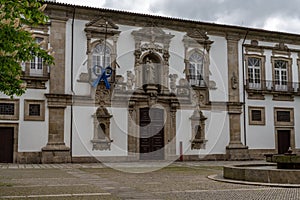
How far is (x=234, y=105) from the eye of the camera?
80.6 ft

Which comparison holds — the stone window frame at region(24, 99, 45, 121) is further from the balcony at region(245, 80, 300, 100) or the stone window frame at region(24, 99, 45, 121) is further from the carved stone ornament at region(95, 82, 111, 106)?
the balcony at region(245, 80, 300, 100)

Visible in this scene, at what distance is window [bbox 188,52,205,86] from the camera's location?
948 inches

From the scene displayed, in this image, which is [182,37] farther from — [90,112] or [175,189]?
[175,189]

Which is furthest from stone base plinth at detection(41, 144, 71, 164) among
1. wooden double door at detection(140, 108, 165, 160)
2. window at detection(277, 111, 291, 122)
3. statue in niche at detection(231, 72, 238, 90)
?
window at detection(277, 111, 291, 122)

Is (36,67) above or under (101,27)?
under

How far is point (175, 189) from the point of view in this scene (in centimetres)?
1019

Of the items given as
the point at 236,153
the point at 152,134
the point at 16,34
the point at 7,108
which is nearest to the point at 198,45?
the point at 152,134

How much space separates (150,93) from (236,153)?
6145 millimetres

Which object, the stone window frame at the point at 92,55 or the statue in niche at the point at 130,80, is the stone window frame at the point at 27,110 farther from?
the statue in niche at the point at 130,80

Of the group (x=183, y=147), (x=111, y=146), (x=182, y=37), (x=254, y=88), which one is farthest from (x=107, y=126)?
(x=254, y=88)

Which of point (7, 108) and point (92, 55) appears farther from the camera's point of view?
point (92, 55)

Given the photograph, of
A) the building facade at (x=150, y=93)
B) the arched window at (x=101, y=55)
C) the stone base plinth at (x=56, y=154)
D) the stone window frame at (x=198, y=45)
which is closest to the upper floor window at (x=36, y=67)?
the building facade at (x=150, y=93)

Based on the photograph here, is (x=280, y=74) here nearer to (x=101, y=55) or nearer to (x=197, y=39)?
(x=197, y=39)

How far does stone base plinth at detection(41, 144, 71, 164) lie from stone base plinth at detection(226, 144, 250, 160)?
29.9 feet
